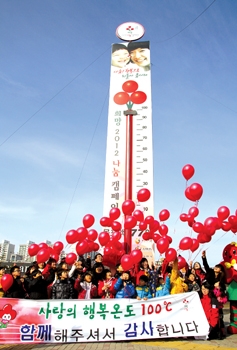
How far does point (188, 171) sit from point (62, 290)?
359cm

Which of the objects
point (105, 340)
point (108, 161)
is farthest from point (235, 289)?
point (108, 161)

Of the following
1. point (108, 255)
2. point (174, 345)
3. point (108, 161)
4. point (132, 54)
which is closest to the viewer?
point (174, 345)

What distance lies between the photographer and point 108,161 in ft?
31.8

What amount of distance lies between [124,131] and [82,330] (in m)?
6.53

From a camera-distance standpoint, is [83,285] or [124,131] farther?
[124,131]

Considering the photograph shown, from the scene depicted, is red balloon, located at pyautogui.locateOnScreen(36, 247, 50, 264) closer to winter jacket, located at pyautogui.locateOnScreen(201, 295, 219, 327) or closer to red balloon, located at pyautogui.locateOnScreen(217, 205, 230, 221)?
winter jacket, located at pyautogui.locateOnScreen(201, 295, 219, 327)

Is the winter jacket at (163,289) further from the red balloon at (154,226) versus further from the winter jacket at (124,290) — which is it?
the red balloon at (154,226)

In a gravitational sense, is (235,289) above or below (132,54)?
below

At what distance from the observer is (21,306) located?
14.8ft

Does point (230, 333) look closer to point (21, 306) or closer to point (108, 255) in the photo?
point (108, 255)

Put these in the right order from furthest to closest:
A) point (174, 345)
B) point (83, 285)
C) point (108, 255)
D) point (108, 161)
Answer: point (108, 161) < point (108, 255) < point (83, 285) < point (174, 345)

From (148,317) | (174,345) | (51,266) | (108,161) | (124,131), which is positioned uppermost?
(124,131)

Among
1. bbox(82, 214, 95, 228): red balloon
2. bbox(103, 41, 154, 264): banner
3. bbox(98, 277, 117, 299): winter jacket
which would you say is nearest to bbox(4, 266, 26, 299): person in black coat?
bbox(98, 277, 117, 299): winter jacket

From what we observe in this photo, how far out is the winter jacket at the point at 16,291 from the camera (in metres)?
4.79
